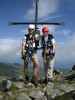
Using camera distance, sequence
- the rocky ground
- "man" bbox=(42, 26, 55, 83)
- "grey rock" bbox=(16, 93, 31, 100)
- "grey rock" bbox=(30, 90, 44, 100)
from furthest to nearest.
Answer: "man" bbox=(42, 26, 55, 83)
"grey rock" bbox=(30, 90, 44, 100)
the rocky ground
"grey rock" bbox=(16, 93, 31, 100)

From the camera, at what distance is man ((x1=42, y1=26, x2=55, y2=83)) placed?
2691cm

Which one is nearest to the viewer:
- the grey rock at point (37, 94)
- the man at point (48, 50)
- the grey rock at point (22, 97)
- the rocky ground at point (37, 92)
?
the grey rock at point (22, 97)

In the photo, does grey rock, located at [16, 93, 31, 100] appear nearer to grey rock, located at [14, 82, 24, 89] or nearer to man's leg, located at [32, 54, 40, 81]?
grey rock, located at [14, 82, 24, 89]

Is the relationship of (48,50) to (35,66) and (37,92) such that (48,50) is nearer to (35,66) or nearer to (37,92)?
(35,66)

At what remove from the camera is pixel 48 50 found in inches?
1071

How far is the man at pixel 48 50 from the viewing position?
26906 millimetres

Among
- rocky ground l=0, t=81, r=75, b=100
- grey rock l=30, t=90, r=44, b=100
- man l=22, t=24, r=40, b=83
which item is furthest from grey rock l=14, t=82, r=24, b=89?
grey rock l=30, t=90, r=44, b=100

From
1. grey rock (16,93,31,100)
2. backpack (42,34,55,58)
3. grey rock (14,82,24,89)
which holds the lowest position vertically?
grey rock (16,93,31,100)

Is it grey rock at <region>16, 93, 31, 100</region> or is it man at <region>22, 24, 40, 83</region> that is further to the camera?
man at <region>22, 24, 40, 83</region>

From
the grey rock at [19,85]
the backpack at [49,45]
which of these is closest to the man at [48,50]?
the backpack at [49,45]

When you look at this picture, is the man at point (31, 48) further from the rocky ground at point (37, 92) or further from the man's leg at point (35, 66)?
the rocky ground at point (37, 92)

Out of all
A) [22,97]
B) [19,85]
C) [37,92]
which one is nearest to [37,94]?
[37,92]

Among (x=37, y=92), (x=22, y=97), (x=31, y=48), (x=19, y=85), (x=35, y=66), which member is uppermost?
(x=31, y=48)

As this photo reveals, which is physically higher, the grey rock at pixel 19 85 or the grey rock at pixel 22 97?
the grey rock at pixel 19 85
